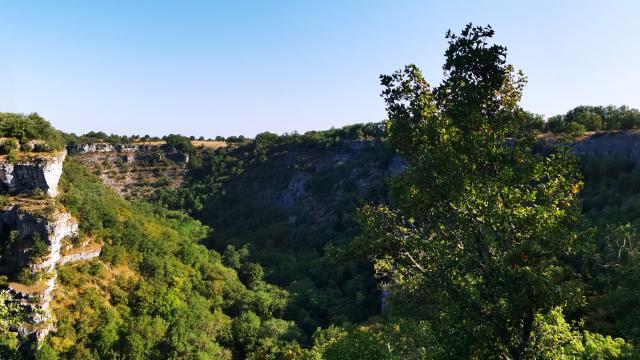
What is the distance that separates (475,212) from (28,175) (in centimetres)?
6172

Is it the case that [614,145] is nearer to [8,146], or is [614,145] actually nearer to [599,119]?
[599,119]

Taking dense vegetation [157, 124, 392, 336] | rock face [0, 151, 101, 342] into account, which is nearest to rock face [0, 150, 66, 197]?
rock face [0, 151, 101, 342]

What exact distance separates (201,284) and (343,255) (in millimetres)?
59004

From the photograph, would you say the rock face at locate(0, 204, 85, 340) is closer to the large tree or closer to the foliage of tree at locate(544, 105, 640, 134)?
the large tree

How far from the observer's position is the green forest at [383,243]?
1041 cm

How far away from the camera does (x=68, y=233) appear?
54531 mm

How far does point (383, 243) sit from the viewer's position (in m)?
12.2

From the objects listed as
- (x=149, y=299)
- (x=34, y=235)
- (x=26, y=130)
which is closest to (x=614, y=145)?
(x=149, y=299)

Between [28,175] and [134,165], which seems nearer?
[28,175]

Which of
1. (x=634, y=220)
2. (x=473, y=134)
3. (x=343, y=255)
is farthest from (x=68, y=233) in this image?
(x=634, y=220)

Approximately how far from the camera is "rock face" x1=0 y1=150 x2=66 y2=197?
54125mm

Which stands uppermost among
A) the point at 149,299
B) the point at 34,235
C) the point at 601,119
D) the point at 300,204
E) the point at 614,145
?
the point at 601,119

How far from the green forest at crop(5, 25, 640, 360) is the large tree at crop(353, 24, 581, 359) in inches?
2.2

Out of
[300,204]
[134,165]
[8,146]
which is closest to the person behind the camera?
[8,146]
